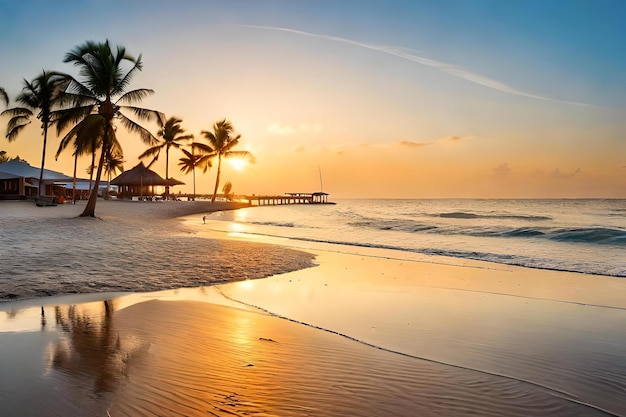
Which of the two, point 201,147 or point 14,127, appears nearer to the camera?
point 14,127

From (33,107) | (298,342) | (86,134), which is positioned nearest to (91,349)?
(298,342)

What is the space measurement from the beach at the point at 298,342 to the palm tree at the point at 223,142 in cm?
4707

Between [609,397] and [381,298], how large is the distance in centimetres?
448

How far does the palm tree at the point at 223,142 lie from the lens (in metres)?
56.8

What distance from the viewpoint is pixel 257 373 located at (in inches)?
165

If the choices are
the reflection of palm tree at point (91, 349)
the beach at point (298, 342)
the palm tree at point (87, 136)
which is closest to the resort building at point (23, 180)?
the palm tree at point (87, 136)

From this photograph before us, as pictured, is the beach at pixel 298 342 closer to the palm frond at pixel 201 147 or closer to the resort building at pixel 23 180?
the resort building at pixel 23 180

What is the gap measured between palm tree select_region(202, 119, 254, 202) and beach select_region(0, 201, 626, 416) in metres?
47.1

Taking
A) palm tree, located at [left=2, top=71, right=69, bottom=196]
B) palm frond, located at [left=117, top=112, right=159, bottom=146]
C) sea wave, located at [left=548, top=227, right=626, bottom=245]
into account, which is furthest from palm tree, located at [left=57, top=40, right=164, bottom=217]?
sea wave, located at [left=548, top=227, right=626, bottom=245]

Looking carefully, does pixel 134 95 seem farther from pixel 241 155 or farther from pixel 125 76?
pixel 241 155

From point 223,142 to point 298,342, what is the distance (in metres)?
54.2

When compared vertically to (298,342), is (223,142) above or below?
above

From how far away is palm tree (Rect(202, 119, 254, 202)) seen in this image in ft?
186

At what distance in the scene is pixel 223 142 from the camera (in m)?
57.0
